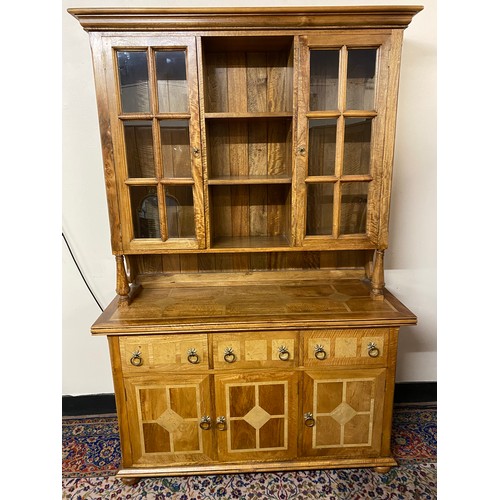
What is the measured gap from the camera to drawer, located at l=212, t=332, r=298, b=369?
155 centimetres

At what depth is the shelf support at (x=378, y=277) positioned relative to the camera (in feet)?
5.47

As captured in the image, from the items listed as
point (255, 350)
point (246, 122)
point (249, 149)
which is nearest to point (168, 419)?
point (255, 350)

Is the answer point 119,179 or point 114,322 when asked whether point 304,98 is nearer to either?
point 119,179

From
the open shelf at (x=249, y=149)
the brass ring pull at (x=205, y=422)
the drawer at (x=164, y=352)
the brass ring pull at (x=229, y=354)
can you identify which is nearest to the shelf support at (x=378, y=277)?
the open shelf at (x=249, y=149)

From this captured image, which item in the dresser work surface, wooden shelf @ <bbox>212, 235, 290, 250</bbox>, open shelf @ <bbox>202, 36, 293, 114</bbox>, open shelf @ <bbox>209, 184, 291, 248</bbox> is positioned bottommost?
the dresser work surface

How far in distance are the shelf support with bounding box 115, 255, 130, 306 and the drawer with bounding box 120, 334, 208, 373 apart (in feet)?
0.67

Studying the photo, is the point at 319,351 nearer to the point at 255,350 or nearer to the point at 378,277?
the point at 255,350

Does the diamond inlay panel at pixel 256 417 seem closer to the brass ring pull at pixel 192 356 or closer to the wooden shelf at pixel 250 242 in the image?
the brass ring pull at pixel 192 356

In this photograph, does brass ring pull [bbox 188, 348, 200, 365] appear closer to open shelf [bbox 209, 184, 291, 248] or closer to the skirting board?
open shelf [bbox 209, 184, 291, 248]

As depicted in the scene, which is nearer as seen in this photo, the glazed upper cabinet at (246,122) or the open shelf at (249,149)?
the glazed upper cabinet at (246,122)

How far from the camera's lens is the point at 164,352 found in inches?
61.0

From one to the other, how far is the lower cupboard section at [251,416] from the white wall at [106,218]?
0.59 metres

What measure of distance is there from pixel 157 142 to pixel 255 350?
0.95 meters

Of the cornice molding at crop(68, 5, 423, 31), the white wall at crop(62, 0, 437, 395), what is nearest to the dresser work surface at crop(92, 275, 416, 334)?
the white wall at crop(62, 0, 437, 395)
